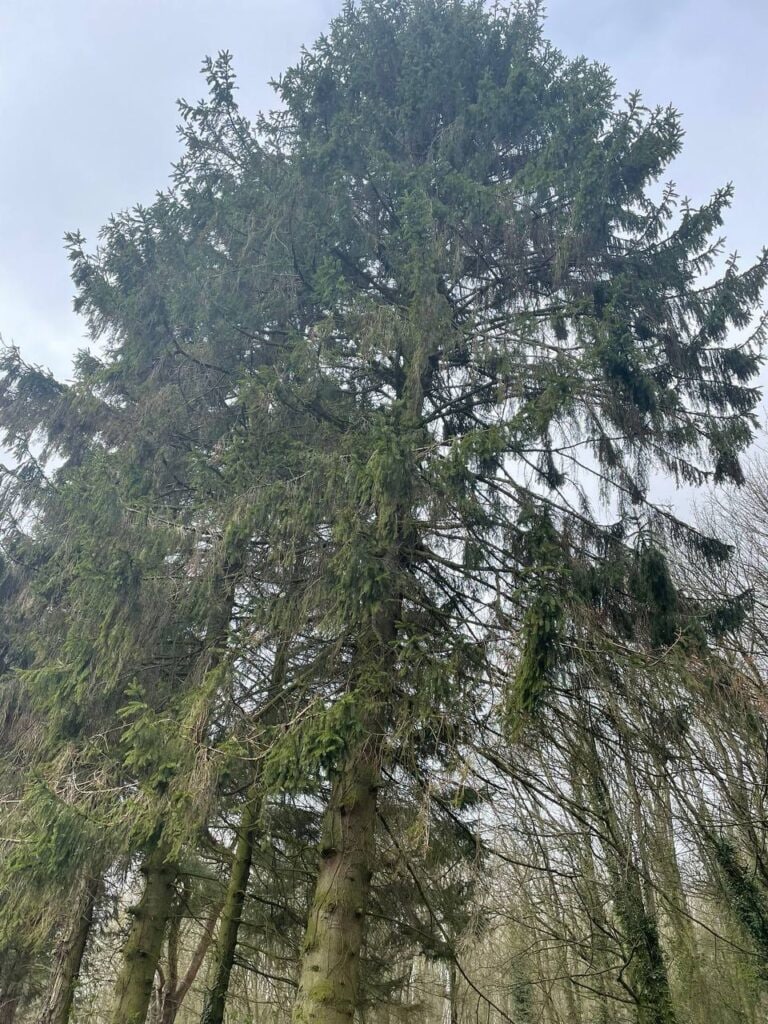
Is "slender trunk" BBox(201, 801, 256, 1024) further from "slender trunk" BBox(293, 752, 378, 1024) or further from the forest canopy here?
"slender trunk" BBox(293, 752, 378, 1024)

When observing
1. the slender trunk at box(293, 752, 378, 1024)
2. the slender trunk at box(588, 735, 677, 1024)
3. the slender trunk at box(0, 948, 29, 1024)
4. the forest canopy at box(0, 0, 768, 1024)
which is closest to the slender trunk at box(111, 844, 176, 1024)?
the forest canopy at box(0, 0, 768, 1024)

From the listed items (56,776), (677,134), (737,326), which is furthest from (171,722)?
(677,134)

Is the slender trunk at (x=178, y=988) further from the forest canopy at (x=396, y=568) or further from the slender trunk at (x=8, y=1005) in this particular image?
the slender trunk at (x=8, y=1005)

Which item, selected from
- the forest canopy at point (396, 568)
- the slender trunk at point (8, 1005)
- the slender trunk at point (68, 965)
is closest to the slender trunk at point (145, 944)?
the forest canopy at point (396, 568)

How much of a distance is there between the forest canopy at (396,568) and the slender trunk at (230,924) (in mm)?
36

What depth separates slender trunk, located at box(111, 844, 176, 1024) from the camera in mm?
5590

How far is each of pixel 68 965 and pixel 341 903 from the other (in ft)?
11.9

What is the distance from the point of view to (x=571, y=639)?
4379 mm

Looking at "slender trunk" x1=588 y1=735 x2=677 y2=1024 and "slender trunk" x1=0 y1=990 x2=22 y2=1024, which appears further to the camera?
"slender trunk" x1=0 y1=990 x2=22 y2=1024

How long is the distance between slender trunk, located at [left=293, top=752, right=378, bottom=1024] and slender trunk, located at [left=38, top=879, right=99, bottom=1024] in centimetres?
237

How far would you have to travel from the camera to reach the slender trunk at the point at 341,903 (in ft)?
13.6

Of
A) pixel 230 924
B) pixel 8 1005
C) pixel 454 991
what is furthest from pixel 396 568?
pixel 8 1005

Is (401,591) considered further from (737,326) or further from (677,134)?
(677,134)

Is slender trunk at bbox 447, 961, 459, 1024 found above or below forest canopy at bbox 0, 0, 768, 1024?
below
